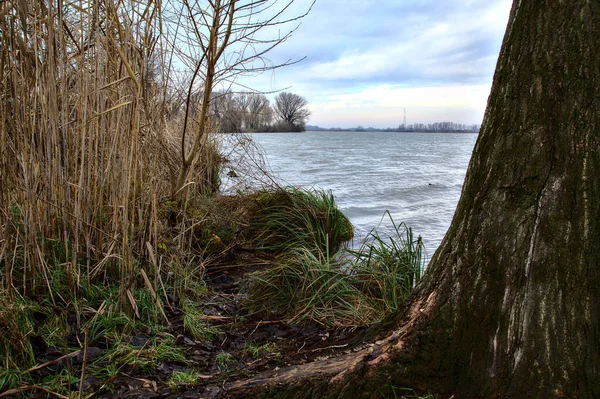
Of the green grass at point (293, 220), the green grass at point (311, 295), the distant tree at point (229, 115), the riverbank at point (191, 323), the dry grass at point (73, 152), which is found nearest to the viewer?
the riverbank at point (191, 323)

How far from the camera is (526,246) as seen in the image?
180cm

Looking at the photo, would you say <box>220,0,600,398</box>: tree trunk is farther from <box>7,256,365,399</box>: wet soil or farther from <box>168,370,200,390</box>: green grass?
<box>168,370,200,390</box>: green grass

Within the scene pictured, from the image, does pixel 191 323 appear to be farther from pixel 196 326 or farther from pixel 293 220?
pixel 293 220

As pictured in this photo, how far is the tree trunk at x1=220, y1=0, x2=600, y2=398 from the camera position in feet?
5.64

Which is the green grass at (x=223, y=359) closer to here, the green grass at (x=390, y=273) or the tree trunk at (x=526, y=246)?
the tree trunk at (x=526, y=246)

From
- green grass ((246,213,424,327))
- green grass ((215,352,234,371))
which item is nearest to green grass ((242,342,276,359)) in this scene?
green grass ((215,352,234,371))

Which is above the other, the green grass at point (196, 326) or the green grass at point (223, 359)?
the green grass at point (196, 326)

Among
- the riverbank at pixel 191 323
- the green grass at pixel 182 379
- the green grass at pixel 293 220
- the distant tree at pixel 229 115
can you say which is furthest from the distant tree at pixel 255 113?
the green grass at pixel 182 379

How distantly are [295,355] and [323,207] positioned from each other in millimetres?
3185

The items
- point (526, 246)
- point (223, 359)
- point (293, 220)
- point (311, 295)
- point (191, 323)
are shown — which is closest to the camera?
point (526, 246)

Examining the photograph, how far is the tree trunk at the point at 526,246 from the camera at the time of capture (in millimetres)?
1720

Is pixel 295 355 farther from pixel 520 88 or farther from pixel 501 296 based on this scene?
pixel 520 88

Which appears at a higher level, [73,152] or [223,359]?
[73,152]

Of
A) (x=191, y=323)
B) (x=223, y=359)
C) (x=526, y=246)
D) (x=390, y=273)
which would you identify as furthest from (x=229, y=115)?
(x=526, y=246)
